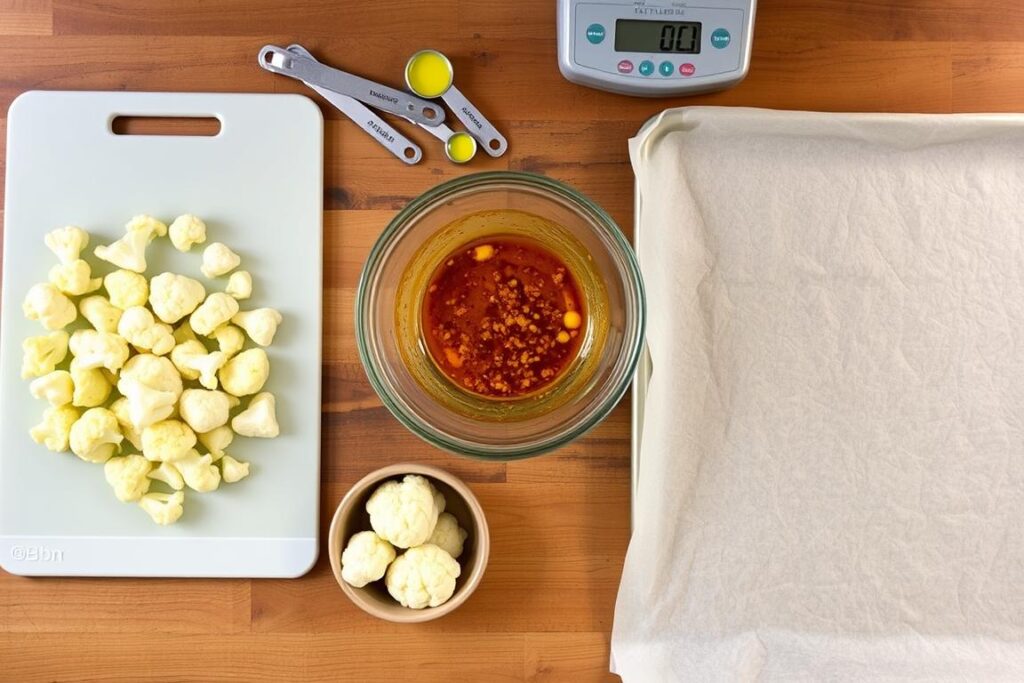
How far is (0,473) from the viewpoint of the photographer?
2.60 feet

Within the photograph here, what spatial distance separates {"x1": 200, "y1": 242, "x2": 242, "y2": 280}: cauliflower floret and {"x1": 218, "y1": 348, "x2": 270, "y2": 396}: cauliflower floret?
0.28ft

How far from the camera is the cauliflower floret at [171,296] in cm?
76

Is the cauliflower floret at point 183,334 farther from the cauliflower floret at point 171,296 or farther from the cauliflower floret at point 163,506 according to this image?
the cauliflower floret at point 163,506

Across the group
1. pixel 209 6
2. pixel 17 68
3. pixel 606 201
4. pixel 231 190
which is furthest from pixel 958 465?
pixel 17 68

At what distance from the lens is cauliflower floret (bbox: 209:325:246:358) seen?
776mm

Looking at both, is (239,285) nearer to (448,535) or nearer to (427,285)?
(427,285)

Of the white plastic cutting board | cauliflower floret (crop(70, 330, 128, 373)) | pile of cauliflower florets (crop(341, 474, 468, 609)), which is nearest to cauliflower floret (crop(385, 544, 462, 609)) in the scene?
pile of cauliflower florets (crop(341, 474, 468, 609))

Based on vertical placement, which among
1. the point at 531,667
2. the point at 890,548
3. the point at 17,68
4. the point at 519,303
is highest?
the point at 17,68

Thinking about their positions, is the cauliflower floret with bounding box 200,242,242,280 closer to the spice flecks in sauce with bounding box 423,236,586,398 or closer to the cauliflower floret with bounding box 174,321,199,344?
the cauliflower floret with bounding box 174,321,199,344

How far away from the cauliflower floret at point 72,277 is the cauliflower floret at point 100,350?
0.04 metres

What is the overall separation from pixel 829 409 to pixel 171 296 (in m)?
0.66

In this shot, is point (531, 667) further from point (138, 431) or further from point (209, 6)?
point (209, 6)

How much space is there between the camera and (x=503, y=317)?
0.73m

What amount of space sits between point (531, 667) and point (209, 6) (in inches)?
29.9
